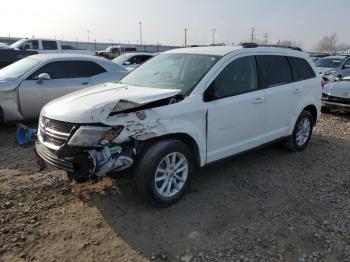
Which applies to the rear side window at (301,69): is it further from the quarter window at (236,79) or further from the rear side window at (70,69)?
the rear side window at (70,69)

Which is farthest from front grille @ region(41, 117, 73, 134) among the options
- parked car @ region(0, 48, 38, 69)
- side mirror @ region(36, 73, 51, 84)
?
parked car @ region(0, 48, 38, 69)

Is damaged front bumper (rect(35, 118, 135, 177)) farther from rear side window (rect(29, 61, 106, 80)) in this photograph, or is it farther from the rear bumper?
rear side window (rect(29, 61, 106, 80))

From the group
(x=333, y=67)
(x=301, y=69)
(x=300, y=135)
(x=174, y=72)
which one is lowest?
(x=300, y=135)

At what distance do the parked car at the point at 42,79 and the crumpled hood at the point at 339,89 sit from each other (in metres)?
5.48

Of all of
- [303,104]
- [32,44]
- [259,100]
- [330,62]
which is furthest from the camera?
[32,44]

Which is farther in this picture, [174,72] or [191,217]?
[174,72]

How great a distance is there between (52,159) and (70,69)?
15.3 feet

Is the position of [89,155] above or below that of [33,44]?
below

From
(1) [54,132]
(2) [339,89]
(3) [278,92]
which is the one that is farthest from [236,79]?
(2) [339,89]

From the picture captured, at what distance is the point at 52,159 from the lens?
13.0 ft

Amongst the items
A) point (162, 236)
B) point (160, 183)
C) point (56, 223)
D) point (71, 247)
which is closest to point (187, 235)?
point (162, 236)

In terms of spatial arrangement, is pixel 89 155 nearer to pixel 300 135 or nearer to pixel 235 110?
pixel 235 110

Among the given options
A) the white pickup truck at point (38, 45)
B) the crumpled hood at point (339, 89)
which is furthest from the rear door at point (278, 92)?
the white pickup truck at point (38, 45)

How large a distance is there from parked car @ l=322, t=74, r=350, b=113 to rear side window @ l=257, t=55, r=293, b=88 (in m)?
4.17
